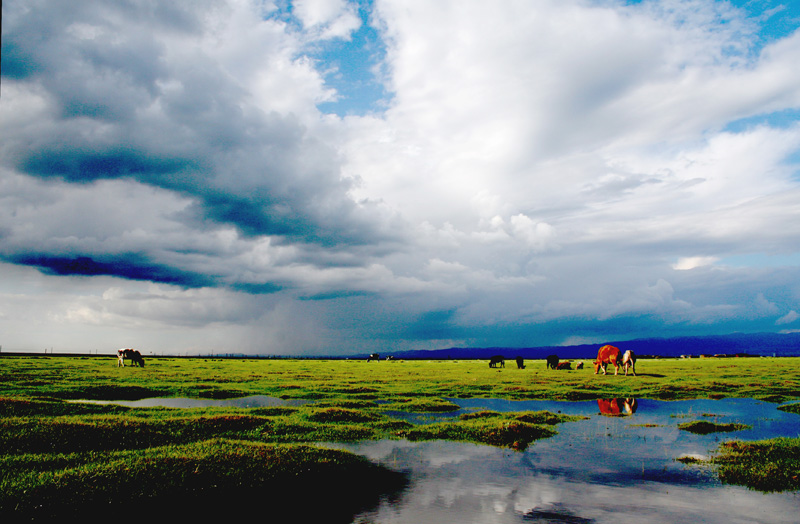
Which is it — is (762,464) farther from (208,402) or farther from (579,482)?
(208,402)

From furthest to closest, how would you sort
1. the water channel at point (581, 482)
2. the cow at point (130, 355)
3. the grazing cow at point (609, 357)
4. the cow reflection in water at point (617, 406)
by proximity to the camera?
the cow at point (130, 355), the grazing cow at point (609, 357), the cow reflection in water at point (617, 406), the water channel at point (581, 482)

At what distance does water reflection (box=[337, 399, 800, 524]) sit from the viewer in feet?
38.0

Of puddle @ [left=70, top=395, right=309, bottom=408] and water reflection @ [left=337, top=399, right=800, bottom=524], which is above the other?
water reflection @ [left=337, top=399, right=800, bottom=524]

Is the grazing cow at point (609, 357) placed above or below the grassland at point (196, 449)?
above

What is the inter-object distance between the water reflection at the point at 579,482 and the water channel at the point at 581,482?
0.10 ft

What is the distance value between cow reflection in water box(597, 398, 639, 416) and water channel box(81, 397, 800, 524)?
4.13 metres

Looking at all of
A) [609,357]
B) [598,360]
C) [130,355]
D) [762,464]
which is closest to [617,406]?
[762,464]

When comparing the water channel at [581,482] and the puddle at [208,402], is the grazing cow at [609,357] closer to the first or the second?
the water channel at [581,482]

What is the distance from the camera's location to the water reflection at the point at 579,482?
1159 centimetres

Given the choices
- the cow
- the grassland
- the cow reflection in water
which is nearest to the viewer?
the grassland

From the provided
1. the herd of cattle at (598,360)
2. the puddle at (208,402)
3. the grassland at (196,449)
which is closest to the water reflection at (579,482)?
the grassland at (196,449)

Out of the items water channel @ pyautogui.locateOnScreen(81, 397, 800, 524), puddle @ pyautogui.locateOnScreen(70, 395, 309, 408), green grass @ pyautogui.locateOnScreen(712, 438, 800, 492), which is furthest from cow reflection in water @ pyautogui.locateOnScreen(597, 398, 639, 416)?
puddle @ pyautogui.locateOnScreen(70, 395, 309, 408)

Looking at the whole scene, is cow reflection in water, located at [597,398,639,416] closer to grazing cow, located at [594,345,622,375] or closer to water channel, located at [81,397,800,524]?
water channel, located at [81,397,800,524]

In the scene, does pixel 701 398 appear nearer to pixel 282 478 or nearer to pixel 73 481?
pixel 282 478
